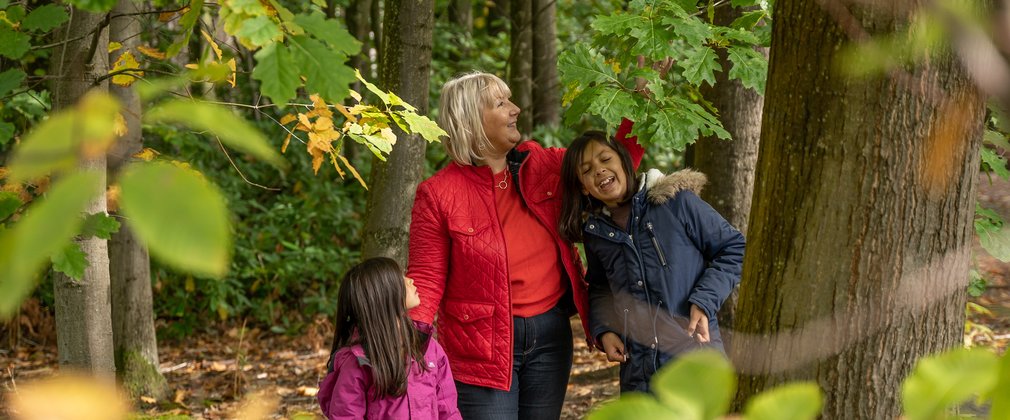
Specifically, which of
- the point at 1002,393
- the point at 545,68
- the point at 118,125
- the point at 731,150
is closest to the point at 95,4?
the point at 118,125

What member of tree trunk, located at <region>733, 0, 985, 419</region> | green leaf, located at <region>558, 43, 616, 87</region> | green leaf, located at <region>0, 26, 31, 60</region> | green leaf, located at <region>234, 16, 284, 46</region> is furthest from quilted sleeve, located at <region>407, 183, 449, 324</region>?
green leaf, located at <region>234, 16, 284, 46</region>

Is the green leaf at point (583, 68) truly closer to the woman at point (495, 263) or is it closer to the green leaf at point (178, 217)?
the woman at point (495, 263)

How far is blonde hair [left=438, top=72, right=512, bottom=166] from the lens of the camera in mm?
3281

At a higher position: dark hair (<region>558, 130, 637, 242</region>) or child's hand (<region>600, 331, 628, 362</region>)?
dark hair (<region>558, 130, 637, 242</region>)

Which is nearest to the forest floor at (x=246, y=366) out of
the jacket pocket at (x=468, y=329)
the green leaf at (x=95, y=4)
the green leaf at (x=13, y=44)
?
the jacket pocket at (x=468, y=329)

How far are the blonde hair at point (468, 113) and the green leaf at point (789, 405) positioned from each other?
9.25ft

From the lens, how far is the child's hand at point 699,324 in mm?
2994

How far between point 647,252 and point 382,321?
0.97 m

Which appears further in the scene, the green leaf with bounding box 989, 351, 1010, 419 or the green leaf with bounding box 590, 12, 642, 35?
the green leaf with bounding box 590, 12, 642, 35

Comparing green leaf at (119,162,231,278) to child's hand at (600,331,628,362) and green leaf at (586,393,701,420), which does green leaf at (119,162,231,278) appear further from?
child's hand at (600,331,628,362)

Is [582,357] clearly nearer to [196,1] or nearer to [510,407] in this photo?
[510,407]

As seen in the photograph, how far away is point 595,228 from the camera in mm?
3178

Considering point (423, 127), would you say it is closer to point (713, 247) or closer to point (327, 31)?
point (713, 247)

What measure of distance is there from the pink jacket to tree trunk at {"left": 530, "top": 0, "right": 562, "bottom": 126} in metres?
6.36
